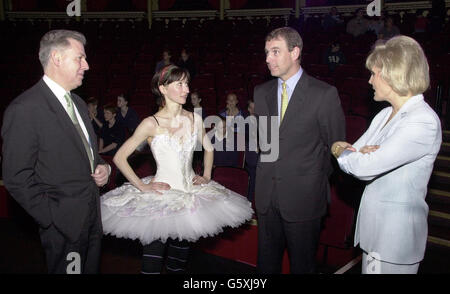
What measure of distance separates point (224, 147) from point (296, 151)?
104 inches

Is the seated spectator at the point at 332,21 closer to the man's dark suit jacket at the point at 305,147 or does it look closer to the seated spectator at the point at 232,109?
the seated spectator at the point at 232,109

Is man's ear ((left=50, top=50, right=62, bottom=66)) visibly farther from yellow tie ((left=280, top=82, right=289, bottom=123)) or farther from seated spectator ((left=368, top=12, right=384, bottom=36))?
seated spectator ((left=368, top=12, right=384, bottom=36))

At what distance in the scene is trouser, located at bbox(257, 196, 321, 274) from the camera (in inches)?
108

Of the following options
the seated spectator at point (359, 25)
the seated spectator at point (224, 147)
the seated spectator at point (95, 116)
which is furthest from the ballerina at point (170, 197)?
the seated spectator at point (359, 25)

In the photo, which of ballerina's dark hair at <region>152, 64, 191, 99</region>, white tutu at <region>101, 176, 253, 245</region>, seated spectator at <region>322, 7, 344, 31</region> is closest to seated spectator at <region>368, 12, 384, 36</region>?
seated spectator at <region>322, 7, 344, 31</region>

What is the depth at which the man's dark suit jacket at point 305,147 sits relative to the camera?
2.66 metres

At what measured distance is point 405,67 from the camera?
2.01 metres

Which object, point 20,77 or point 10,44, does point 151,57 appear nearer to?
point 20,77

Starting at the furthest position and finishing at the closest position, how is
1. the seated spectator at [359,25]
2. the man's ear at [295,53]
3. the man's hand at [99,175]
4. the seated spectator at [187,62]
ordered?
1. the seated spectator at [359,25]
2. the seated spectator at [187,62]
3. the man's ear at [295,53]
4. the man's hand at [99,175]

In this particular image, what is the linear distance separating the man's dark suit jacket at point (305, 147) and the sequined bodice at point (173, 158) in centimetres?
64

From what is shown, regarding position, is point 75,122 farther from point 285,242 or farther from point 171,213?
point 285,242

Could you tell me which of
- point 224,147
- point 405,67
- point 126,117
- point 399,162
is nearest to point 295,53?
point 405,67

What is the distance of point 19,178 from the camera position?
6.79ft
